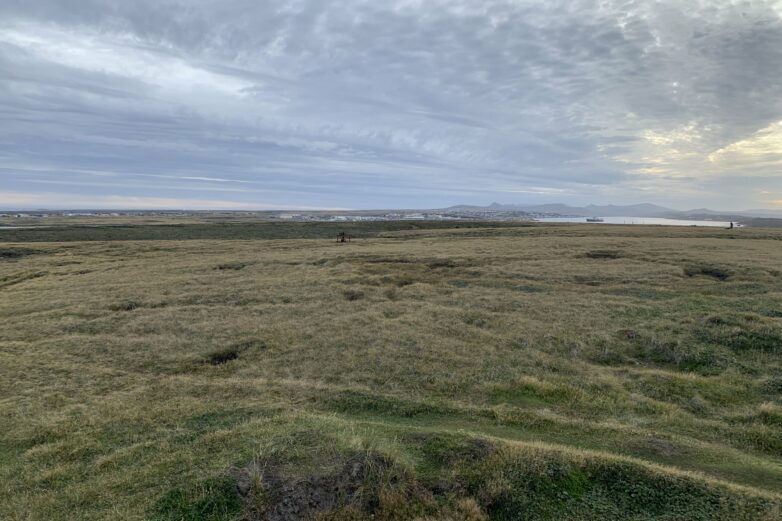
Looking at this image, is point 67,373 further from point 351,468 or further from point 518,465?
point 518,465

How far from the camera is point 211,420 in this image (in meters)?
12.1

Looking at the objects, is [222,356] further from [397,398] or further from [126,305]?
[126,305]

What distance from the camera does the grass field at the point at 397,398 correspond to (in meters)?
8.28

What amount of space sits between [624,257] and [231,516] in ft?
140

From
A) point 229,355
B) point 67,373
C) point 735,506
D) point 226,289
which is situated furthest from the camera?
point 226,289

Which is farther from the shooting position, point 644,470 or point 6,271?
point 6,271

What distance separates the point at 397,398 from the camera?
1362 cm

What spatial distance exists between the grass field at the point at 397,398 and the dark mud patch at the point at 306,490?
38 millimetres

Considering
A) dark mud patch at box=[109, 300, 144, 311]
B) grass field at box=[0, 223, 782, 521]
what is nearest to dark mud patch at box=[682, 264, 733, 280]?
grass field at box=[0, 223, 782, 521]

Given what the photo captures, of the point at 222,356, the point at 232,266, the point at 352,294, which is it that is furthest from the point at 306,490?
the point at 232,266

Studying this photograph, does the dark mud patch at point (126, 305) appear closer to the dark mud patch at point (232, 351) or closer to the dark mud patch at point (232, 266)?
the dark mud patch at point (232, 351)

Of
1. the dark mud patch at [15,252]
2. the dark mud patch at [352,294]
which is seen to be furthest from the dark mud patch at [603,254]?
the dark mud patch at [15,252]

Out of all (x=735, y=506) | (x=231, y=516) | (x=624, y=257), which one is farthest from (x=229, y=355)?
(x=624, y=257)

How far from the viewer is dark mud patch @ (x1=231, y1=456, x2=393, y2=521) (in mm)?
7863
